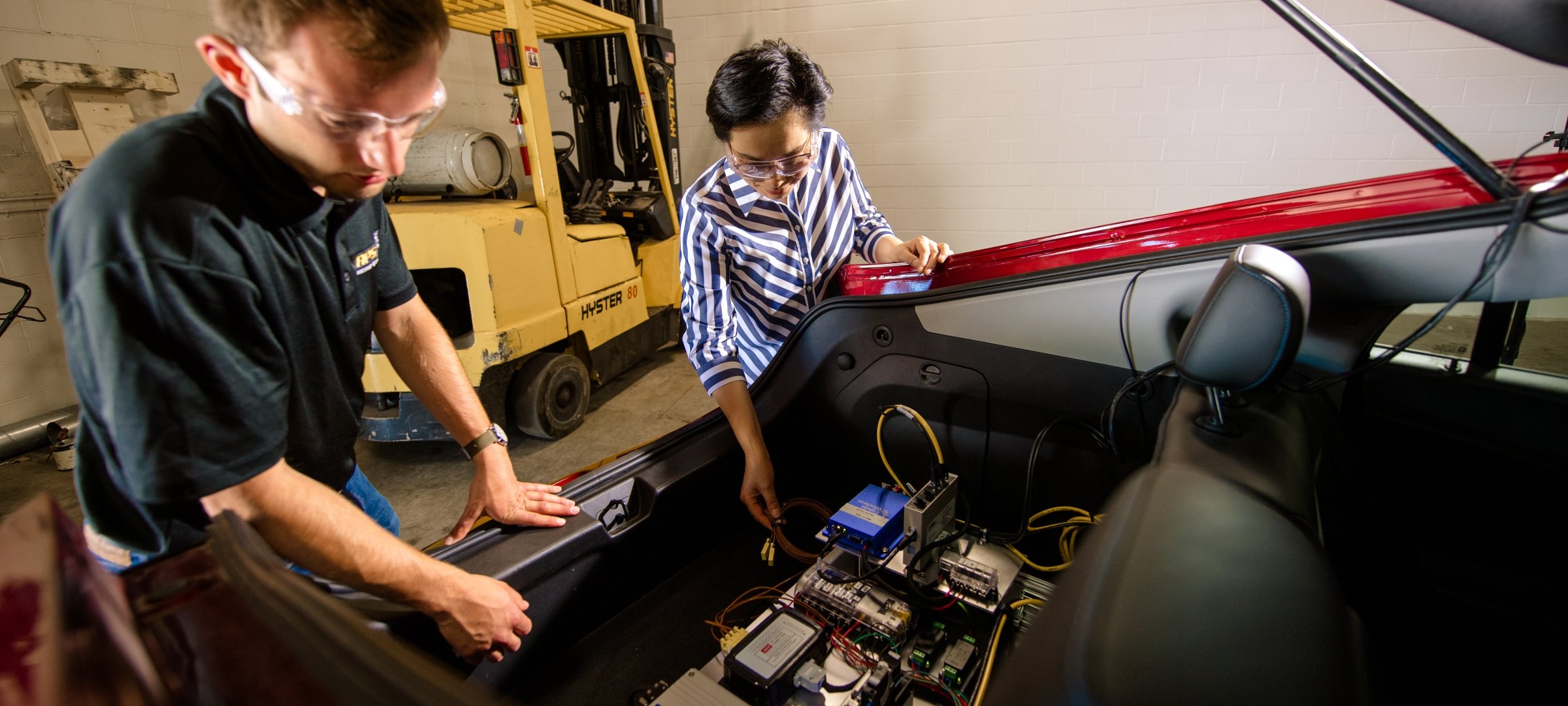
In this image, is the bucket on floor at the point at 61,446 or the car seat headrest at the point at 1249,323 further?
the bucket on floor at the point at 61,446

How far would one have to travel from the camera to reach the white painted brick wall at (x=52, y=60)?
321cm

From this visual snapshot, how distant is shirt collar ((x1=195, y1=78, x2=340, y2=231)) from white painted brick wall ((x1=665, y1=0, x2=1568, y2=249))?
4.22m

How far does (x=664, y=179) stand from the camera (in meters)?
4.27

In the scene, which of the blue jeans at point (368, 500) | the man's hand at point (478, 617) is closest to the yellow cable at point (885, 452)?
the man's hand at point (478, 617)

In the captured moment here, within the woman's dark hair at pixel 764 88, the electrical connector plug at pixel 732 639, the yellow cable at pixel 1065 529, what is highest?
the woman's dark hair at pixel 764 88

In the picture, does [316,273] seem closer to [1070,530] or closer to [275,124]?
[275,124]

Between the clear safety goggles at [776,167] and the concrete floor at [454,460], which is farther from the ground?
the clear safety goggles at [776,167]

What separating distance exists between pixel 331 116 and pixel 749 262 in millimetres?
969

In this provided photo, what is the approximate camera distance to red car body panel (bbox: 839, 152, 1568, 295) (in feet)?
3.02

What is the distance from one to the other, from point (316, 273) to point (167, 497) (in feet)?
1.25

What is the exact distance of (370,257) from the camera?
4.03 feet

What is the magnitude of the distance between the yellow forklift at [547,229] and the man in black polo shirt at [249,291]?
2155 millimetres

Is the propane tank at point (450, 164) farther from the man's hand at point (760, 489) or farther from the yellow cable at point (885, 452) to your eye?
the yellow cable at point (885, 452)

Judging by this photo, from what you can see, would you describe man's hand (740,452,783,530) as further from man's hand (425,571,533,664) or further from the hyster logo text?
the hyster logo text
